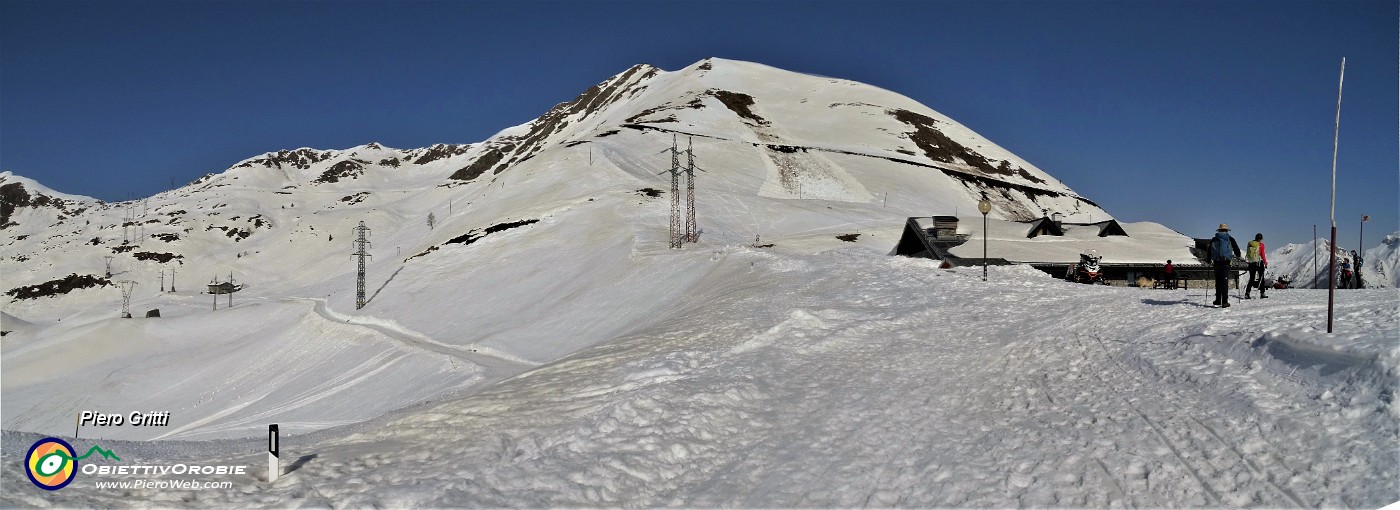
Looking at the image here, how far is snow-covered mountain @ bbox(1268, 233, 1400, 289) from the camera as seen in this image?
216 feet

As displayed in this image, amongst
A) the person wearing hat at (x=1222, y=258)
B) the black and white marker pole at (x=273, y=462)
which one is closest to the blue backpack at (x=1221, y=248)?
the person wearing hat at (x=1222, y=258)

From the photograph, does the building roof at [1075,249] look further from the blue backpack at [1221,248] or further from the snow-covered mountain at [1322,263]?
the blue backpack at [1221,248]

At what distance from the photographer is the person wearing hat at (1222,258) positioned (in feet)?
54.7

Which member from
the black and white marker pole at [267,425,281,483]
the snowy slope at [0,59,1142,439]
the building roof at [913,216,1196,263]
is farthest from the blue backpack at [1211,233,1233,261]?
the building roof at [913,216,1196,263]

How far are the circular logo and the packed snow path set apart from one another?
0.69 ft

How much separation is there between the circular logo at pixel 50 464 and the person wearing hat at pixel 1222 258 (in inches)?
761

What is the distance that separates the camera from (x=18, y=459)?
28.3 feet

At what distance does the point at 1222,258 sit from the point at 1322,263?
9570cm

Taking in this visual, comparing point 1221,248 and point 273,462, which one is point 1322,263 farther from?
point 273,462

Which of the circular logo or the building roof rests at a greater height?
the building roof

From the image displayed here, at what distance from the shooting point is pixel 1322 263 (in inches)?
3597

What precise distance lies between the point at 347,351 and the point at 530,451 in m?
47.9

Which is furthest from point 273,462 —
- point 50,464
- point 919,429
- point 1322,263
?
point 1322,263

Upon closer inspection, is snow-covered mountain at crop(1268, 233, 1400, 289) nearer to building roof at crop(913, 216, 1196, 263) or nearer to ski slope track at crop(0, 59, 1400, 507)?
building roof at crop(913, 216, 1196, 263)
